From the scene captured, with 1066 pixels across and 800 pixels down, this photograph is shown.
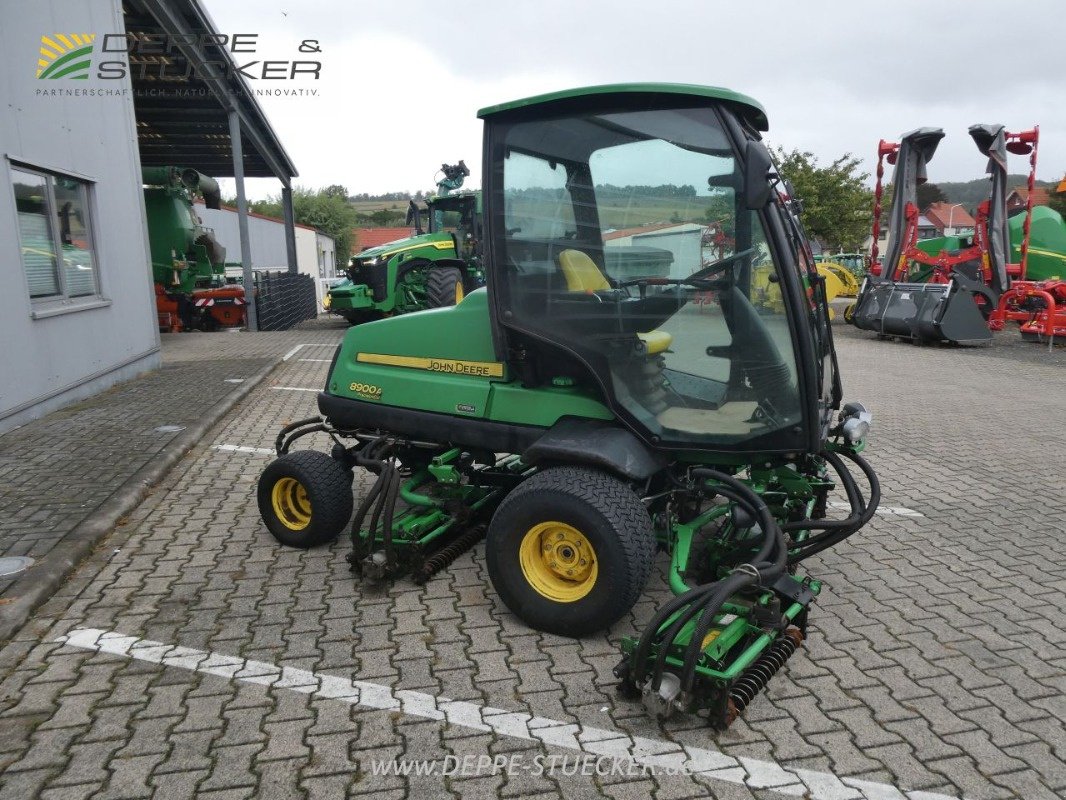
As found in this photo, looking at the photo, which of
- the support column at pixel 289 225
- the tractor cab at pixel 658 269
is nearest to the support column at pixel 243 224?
the support column at pixel 289 225

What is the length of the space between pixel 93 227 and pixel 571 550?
802 cm

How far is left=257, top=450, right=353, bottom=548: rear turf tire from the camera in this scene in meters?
4.16

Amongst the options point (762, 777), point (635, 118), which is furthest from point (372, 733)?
point (635, 118)

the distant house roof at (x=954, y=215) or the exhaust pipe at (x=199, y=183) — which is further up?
the distant house roof at (x=954, y=215)

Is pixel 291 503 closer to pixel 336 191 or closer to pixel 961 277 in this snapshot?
pixel 961 277

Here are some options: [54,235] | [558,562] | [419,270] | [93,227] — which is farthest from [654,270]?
[419,270]

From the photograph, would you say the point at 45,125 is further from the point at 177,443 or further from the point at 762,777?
the point at 762,777

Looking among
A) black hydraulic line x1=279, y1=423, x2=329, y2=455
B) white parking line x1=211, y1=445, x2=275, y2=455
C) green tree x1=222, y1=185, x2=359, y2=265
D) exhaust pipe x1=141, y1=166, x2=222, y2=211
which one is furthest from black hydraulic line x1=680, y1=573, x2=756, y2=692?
green tree x1=222, y1=185, x2=359, y2=265

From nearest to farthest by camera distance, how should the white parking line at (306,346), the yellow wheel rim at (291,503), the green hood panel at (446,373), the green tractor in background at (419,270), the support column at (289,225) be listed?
the green hood panel at (446,373)
the yellow wheel rim at (291,503)
the white parking line at (306,346)
the green tractor in background at (419,270)
the support column at (289,225)

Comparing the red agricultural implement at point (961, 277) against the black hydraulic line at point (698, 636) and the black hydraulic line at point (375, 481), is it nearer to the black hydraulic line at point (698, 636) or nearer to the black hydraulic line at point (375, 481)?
the black hydraulic line at point (375, 481)

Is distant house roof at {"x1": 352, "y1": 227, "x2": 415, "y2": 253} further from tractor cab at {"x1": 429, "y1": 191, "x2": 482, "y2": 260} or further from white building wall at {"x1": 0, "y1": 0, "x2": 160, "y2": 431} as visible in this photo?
white building wall at {"x1": 0, "y1": 0, "x2": 160, "y2": 431}

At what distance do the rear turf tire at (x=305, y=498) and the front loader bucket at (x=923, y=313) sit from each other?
40.3 ft

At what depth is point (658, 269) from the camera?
3291mm

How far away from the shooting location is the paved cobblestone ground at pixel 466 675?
8.04ft
